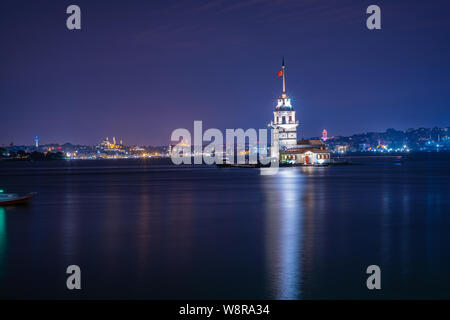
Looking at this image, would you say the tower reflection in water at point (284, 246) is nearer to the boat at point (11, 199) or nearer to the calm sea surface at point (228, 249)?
the calm sea surface at point (228, 249)

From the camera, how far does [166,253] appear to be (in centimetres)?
2011

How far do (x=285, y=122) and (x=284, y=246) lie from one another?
97457 mm

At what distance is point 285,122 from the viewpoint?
117375mm

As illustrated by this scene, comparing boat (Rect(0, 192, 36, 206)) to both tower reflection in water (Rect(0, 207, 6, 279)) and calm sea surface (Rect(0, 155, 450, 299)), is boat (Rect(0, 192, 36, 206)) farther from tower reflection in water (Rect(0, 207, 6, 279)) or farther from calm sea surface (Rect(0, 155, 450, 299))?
tower reflection in water (Rect(0, 207, 6, 279))

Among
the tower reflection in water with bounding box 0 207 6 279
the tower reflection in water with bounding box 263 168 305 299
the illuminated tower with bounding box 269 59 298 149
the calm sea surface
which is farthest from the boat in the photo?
the illuminated tower with bounding box 269 59 298 149

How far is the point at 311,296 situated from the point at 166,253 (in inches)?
298

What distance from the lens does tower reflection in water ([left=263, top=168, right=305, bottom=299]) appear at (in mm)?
15143

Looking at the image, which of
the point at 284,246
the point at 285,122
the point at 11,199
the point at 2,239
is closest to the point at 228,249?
the point at 284,246

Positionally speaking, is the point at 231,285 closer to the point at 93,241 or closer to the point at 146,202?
the point at 93,241

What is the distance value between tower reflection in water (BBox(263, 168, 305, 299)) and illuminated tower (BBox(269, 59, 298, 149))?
77075mm

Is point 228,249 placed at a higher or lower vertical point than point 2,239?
lower

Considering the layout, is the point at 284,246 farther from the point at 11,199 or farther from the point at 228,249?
the point at 11,199

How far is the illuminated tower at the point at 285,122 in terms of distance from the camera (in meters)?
116

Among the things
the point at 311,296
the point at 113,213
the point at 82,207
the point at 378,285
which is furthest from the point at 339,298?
the point at 82,207
